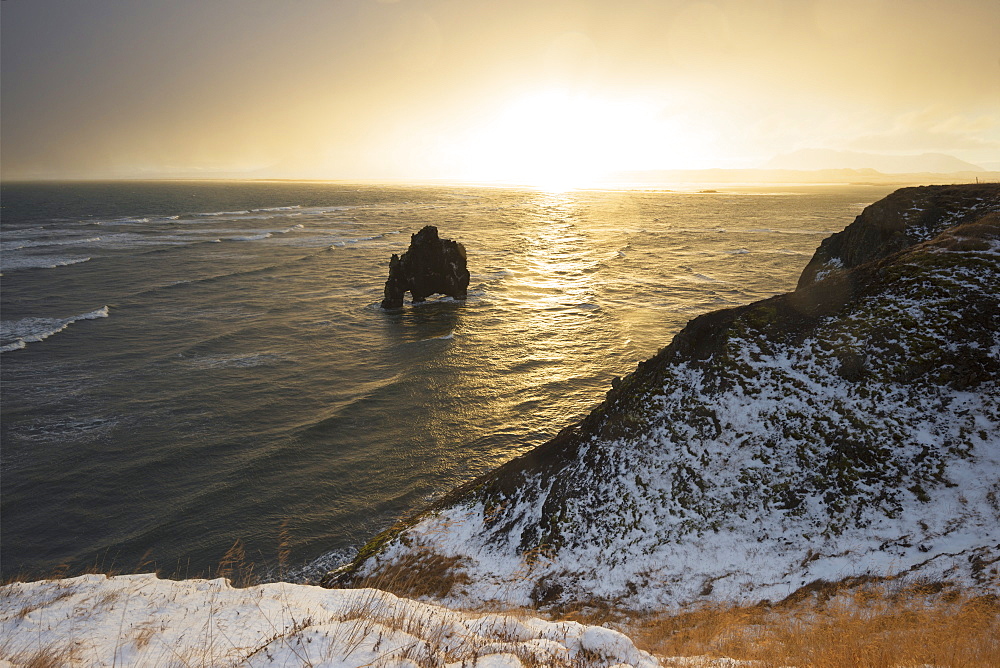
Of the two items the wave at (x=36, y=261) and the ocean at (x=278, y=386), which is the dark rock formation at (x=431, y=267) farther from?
the wave at (x=36, y=261)

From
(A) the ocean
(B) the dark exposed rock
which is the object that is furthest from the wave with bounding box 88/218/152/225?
(B) the dark exposed rock

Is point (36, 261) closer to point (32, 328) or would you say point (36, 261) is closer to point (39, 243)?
point (39, 243)

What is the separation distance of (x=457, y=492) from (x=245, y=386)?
772 inches

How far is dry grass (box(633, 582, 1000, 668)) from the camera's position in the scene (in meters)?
5.40

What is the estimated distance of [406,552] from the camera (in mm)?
10945

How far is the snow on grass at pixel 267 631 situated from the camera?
4926 millimetres

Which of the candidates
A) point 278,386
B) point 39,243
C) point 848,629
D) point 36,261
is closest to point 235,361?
point 278,386

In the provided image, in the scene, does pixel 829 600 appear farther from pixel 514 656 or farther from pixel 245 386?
pixel 245 386

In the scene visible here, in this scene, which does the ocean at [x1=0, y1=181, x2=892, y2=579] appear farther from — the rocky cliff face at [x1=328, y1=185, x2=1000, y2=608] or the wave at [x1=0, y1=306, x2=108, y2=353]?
the rocky cliff face at [x1=328, y1=185, x2=1000, y2=608]

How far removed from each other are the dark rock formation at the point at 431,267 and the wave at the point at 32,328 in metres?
25.4

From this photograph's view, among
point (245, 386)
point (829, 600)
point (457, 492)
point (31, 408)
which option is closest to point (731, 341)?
point (829, 600)

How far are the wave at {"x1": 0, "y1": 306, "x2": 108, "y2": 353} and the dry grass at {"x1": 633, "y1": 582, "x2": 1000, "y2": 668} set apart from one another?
44.1m

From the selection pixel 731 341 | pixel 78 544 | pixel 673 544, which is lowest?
pixel 78 544

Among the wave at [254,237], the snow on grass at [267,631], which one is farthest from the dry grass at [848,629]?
the wave at [254,237]
